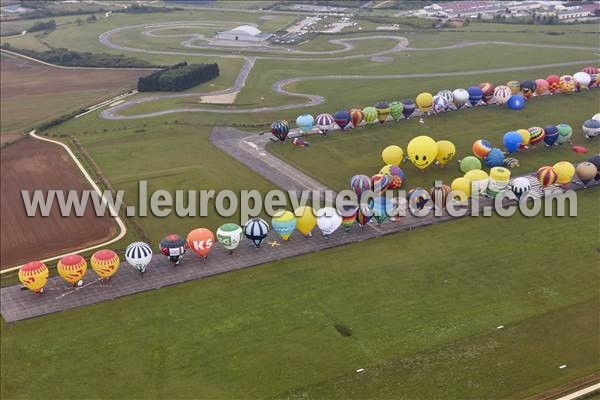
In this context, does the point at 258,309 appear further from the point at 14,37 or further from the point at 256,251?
the point at 14,37

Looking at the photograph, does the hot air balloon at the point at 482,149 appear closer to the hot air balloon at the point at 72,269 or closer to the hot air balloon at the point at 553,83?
the hot air balloon at the point at 553,83

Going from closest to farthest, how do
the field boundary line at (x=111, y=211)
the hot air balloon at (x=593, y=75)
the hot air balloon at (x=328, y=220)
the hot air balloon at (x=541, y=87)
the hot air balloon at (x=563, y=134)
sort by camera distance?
the field boundary line at (x=111, y=211), the hot air balloon at (x=328, y=220), the hot air balloon at (x=563, y=134), the hot air balloon at (x=541, y=87), the hot air balloon at (x=593, y=75)

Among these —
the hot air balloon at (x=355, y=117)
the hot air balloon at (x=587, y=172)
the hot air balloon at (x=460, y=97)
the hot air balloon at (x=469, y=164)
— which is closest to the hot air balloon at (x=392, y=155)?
the hot air balloon at (x=469, y=164)

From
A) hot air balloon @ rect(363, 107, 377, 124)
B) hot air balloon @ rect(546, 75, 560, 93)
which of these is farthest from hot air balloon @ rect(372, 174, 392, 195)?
hot air balloon @ rect(546, 75, 560, 93)

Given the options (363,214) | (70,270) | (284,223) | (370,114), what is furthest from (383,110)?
(70,270)

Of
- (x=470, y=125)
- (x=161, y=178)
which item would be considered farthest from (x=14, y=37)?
(x=470, y=125)

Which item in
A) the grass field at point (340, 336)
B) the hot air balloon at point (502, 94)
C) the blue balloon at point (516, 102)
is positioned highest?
the hot air balloon at point (502, 94)
